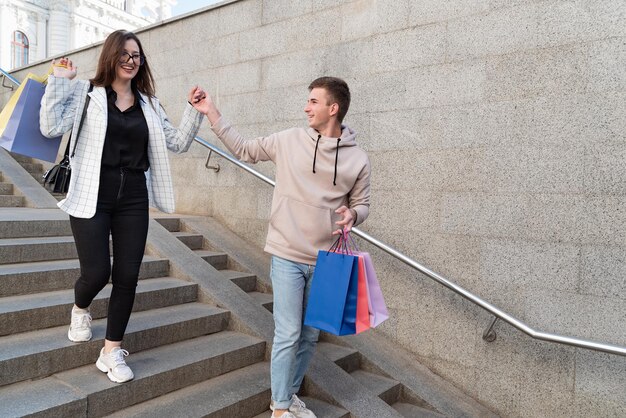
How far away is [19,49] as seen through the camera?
2650 centimetres

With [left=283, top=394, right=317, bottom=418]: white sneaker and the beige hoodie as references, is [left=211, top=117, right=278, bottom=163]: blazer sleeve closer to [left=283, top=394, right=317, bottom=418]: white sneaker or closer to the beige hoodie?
the beige hoodie

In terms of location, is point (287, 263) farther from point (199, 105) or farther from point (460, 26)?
point (460, 26)

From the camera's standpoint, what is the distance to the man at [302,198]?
239 cm

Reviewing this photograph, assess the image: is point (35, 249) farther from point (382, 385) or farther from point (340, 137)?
point (382, 385)

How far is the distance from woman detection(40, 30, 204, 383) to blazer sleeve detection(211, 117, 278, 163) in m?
0.22

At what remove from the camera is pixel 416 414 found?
3.35 metres

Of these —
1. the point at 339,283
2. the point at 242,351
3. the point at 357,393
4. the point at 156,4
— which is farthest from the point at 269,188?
the point at 156,4

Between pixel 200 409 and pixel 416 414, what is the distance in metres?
1.54

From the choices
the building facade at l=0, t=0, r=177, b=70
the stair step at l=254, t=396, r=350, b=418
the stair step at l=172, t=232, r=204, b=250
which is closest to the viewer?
the stair step at l=254, t=396, r=350, b=418

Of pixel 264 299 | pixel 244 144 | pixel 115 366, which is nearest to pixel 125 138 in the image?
pixel 244 144

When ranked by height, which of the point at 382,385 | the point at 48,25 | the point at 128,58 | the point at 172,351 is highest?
the point at 48,25

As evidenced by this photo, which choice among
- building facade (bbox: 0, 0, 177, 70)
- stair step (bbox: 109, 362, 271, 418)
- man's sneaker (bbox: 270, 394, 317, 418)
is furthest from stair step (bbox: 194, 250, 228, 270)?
building facade (bbox: 0, 0, 177, 70)

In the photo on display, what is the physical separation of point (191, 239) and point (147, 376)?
2.27 metres

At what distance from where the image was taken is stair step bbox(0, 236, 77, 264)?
3.29 meters
